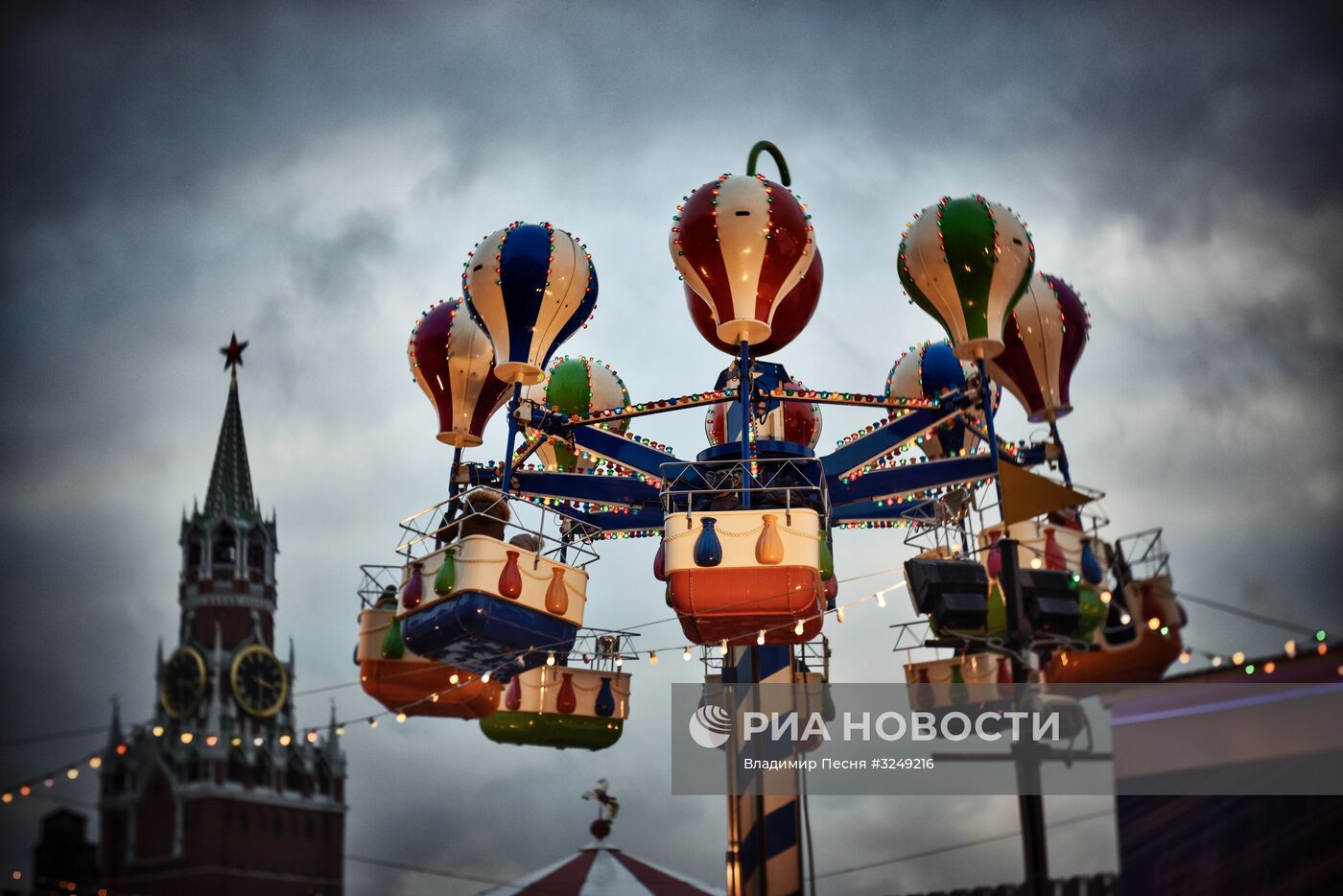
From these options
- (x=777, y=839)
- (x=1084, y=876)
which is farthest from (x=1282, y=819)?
(x=777, y=839)

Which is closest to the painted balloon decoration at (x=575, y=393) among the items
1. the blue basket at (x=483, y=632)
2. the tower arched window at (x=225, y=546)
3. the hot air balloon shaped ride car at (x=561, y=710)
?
the hot air balloon shaped ride car at (x=561, y=710)

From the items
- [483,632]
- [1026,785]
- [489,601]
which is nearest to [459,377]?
[489,601]

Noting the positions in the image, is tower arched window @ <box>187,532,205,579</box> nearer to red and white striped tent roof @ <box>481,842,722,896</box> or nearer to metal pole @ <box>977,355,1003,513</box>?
red and white striped tent roof @ <box>481,842,722,896</box>

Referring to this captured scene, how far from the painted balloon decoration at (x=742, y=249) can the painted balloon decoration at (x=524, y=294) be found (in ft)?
3.75

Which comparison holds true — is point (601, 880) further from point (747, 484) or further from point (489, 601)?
point (747, 484)

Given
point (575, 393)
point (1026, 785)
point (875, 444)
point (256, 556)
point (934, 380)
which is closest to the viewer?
point (1026, 785)

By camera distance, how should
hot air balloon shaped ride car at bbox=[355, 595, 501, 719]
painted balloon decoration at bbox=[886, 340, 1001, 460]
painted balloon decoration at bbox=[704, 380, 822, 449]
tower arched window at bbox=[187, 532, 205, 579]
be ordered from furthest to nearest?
1. tower arched window at bbox=[187, 532, 205, 579]
2. painted balloon decoration at bbox=[886, 340, 1001, 460]
3. painted balloon decoration at bbox=[704, 380, 822, 449]
4. hot air balloon shaped ride car at bbox=[355, 595, 501, 719]

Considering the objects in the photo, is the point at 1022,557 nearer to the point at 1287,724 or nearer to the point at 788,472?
the point at 788,472

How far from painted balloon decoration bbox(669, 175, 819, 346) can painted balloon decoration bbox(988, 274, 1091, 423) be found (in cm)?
246

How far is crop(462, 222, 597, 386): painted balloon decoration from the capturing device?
13719mm

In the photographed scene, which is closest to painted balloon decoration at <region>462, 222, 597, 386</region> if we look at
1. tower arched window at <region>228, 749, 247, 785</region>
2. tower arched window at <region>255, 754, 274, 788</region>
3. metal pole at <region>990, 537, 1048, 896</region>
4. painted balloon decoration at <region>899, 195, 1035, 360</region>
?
painted balloon decoration at <region>899, 195, 1035, 360</region>

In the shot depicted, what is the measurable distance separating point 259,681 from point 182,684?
3.83 m

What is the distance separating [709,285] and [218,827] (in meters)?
68.8

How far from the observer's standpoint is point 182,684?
262ft
